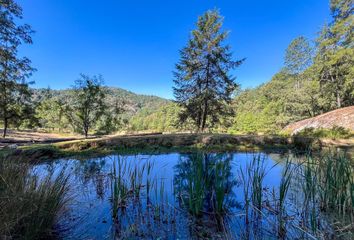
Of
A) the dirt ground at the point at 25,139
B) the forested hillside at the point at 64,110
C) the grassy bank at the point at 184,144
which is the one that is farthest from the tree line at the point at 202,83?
the grassy bank at the point at 184,144

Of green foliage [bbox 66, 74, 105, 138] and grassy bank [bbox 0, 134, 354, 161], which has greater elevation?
green foliage [bbox 66, 74, 105, 138]

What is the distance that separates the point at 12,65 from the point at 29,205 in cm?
1053

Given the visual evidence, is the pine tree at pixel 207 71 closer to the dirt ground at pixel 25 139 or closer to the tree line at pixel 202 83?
the tree line at pixel 202 83

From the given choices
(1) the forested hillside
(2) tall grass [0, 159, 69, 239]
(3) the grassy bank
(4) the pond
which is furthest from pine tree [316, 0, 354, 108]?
(2) tall grass [0, 159, 69, 239]

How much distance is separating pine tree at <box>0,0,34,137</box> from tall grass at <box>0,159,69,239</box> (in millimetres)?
8581

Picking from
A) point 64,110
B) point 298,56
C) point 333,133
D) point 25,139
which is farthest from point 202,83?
point 298,56

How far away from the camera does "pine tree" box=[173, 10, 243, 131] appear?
15188 mm

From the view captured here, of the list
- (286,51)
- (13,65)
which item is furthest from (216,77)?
(286,51)

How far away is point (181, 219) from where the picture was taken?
2896 millimetres

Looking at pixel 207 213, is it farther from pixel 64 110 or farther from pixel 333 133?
pixel 64 110

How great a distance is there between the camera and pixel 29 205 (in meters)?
2.06

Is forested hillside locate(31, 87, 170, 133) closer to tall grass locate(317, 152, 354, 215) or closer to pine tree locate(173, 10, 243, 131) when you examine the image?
pine tree locate(173, 10, 243, 131)

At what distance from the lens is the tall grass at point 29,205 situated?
75.6 inches

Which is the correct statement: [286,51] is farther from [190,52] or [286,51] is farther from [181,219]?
[181,219]
